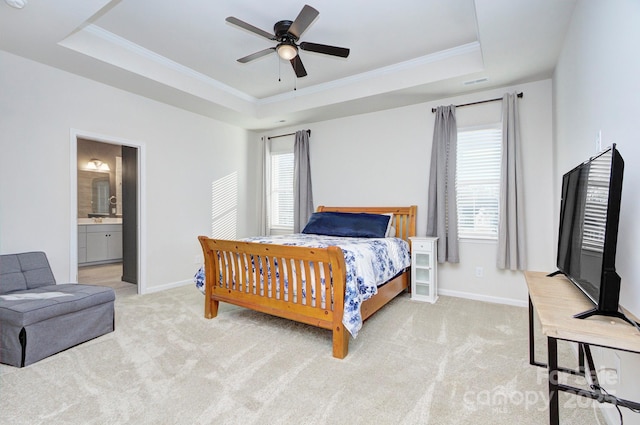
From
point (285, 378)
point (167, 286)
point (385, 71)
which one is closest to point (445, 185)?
point (385, 71)

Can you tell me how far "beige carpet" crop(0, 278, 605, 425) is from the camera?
1.65m

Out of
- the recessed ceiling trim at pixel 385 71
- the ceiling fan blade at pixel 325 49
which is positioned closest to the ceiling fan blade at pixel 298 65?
the ceiling fan blade at pixel 325 49

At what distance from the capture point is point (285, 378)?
78.8 inches

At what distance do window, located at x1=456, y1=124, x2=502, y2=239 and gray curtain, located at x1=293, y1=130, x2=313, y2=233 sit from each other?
7.36ft

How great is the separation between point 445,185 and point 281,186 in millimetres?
2824

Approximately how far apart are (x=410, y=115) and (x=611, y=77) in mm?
2780

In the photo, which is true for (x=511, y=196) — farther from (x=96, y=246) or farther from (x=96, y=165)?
(x=96, y=165)

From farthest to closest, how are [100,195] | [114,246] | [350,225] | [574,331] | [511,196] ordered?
[100,195] < [114,246] < [350,225] < [511,196] < [574,331]

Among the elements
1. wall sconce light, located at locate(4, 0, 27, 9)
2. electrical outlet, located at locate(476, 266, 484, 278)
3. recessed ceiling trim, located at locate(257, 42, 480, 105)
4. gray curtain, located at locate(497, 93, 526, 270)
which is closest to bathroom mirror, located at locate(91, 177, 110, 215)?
recessed ceiling trim, located at locate(257, 42, 480, 105)

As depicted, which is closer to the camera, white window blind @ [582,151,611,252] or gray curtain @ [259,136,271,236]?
white window blind @ [582,151,611,252]

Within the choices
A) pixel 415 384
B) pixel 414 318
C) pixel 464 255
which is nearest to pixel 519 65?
pixel 464 255

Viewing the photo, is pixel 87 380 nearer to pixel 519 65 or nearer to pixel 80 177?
pixel 519 65

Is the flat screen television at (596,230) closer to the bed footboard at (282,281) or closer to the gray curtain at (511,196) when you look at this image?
the bed footboard at (282,281)

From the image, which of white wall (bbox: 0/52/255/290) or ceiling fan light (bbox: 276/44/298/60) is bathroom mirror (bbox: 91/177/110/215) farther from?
ceiling fan light (bbox: 276/44/298/60)
